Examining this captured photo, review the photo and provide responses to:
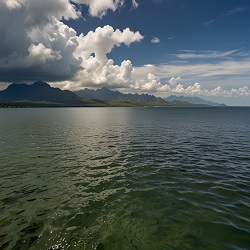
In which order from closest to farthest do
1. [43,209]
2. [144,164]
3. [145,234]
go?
[145,234], [43,209], [144,164]

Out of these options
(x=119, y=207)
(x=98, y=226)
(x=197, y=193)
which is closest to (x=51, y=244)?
(x=98, y=226)

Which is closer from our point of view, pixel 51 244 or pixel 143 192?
pixel 51 244

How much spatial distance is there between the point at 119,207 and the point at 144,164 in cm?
1442

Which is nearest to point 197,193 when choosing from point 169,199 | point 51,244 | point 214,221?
point 169,199

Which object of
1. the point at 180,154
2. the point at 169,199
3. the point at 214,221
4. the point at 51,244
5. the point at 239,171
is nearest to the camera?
the point at 51,244

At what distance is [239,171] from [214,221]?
15982 mm

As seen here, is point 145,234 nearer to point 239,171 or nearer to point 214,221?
point 214,221

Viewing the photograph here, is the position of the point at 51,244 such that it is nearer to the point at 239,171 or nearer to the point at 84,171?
the point at 84,171

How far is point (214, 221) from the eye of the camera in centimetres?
1688

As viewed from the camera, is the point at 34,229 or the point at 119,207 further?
the point at 119,207

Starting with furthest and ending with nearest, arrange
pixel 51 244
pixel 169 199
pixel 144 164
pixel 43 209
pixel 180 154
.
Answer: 1. pixel 180 154
2. pixel 144 164
3. pixel 169 199
4. pixel 43 209
5. pixel 51 244

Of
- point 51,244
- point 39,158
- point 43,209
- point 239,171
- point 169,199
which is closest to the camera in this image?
point 51,244

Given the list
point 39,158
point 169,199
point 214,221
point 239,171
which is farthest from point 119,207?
point 39,158

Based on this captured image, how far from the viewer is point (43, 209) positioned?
1892 cm
